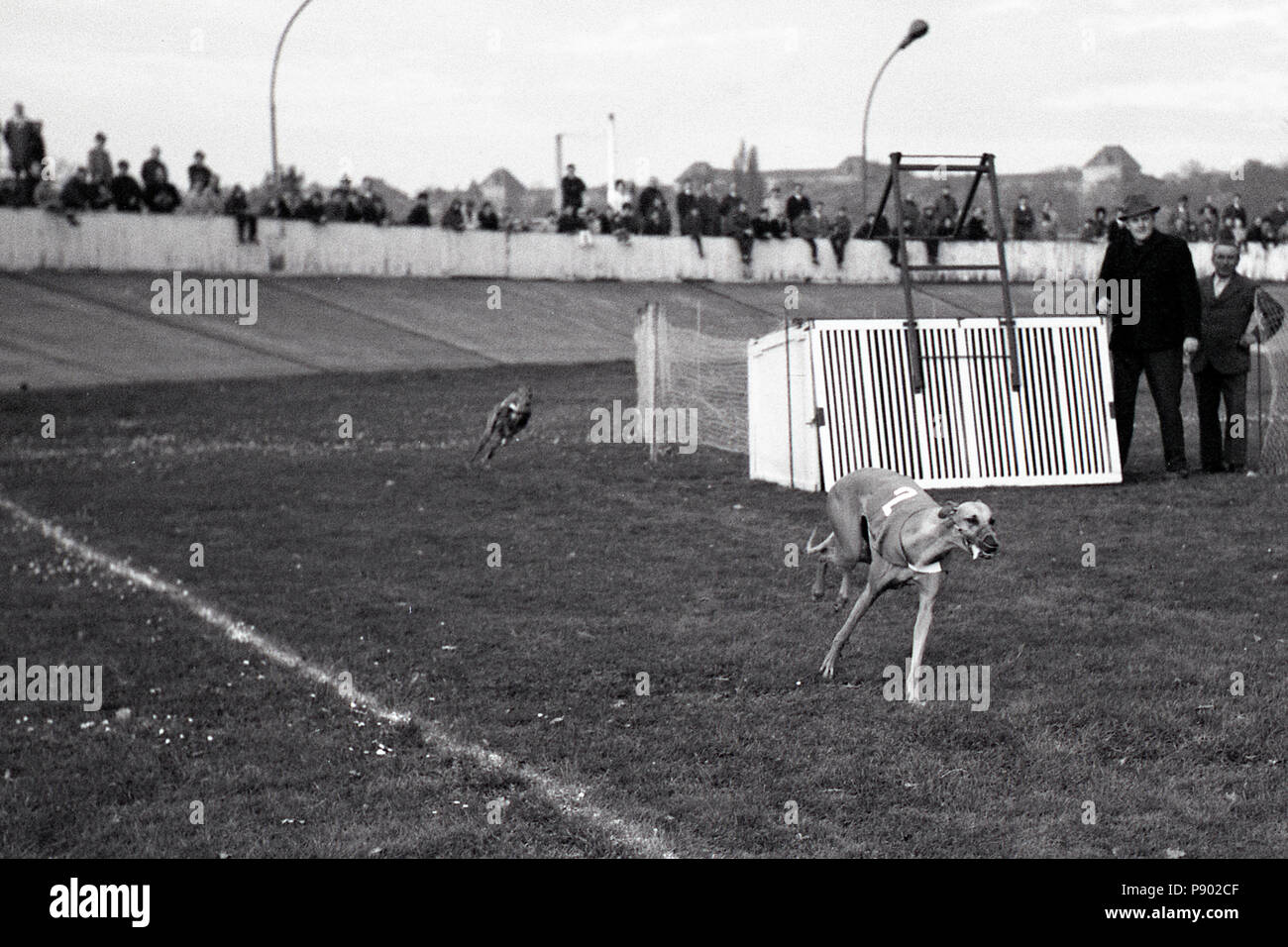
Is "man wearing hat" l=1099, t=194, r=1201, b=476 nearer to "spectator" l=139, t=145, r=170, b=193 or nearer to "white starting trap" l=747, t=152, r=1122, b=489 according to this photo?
"white starting trap" l=747, t=152, r=1122, b=489

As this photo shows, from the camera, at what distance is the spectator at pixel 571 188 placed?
127 ft

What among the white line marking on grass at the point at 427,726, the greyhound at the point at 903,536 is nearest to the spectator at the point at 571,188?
the white line marking on grass at the point at 427,726

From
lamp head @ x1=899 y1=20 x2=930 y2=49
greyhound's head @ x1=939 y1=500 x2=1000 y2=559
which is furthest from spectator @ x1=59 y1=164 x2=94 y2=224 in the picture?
greyhound's head @ x1=939 y1=500 x2=1000 y2=559

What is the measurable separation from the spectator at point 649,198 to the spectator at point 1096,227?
12054 millimetres

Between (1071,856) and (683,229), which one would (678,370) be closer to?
(1071,856)

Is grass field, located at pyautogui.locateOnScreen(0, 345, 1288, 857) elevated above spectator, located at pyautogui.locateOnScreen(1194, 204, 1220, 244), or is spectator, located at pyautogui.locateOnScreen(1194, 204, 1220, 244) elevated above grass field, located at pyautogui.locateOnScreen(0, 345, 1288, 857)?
spectator, located at pyautogui.locateOnScreen(1194, 204, 1220, 244)

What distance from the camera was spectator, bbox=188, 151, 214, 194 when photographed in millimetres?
32781

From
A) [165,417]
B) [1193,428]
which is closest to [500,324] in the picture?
[165,417]

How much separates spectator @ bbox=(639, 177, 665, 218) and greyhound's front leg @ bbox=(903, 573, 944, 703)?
31.9m

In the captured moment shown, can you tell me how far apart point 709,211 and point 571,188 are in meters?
3.48

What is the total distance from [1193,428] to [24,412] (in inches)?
601

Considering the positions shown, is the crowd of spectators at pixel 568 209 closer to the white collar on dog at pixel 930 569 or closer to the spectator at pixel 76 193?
the spectator at pixel 76 193

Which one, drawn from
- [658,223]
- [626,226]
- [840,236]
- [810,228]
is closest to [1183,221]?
[840,236]

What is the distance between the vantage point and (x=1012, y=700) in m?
7.80
